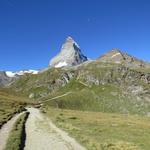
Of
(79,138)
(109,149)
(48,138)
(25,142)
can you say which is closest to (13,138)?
(25,142)

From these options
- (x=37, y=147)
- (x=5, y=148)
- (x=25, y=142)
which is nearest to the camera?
(x=5, y=148)

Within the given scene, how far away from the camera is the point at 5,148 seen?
32.4m

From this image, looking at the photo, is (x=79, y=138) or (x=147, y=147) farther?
(x=79, y=138)

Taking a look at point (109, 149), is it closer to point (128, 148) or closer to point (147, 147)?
point (128, 148)

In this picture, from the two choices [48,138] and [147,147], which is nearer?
[147,147]

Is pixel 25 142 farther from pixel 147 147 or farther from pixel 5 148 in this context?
pixel 147 147

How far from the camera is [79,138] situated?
139 ft

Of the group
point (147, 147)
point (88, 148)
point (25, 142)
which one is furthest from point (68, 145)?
point (147, 147)

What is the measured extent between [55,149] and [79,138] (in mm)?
9010

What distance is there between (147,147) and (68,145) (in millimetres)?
9464

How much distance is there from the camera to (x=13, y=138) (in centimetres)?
3862

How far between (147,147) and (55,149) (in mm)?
11787

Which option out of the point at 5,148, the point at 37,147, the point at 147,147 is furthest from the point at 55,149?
the point at 147,147

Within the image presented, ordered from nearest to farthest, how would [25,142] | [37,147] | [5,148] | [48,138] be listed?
[5,148] → [37,147] → [25,142] → [48,138]
